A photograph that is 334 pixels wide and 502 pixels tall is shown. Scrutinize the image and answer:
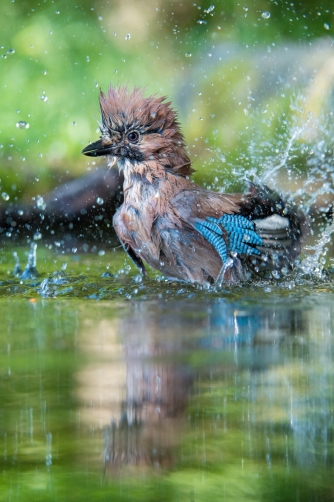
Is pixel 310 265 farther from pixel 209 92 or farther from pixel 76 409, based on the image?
pixel 209 92

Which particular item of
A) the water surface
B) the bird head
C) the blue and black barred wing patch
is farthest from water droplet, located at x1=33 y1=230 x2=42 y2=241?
the water surface

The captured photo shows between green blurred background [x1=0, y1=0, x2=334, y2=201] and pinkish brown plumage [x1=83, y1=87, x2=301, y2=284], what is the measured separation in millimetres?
3808

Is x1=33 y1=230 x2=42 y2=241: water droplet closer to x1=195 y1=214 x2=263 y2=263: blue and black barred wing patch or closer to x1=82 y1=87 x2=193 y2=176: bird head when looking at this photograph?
x1=82 y1=87 x2=193 y2=176: bird head

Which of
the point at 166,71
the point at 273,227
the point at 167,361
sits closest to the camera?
the point at 167,361

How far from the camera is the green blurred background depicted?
9611 millimetres

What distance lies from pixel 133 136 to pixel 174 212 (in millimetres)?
545

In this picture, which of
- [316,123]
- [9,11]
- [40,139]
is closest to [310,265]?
[316,123]

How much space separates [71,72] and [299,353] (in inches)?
281

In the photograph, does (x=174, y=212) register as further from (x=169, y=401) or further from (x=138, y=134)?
(x=169, y=401)

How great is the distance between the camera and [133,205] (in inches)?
214

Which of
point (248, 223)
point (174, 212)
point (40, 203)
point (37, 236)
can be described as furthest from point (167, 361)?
point (40, 203)

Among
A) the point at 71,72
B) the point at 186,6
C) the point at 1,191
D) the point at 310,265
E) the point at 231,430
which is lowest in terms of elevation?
the point at 231,430

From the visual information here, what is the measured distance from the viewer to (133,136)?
551cm

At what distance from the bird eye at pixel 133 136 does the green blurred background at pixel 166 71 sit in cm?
387
